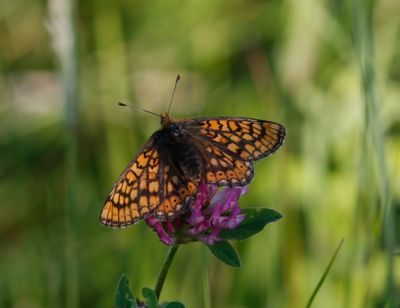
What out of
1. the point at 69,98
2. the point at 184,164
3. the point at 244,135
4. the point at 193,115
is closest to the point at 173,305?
the point at 184,164

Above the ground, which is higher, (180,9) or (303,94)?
(180,9)

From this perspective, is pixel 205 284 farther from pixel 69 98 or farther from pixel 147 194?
pixel 69 98

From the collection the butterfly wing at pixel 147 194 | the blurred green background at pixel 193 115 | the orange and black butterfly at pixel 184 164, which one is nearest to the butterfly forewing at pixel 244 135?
the orange and black butterfly at pixel 184 164

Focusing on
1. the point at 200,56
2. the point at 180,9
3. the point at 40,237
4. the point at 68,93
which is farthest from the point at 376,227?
the point at 180,9

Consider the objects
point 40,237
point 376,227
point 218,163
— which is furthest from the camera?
point 40,237

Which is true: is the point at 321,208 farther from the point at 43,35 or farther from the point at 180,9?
the point at 43,35

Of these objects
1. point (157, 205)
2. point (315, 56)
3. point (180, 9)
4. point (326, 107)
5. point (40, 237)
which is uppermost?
point (180, 9)

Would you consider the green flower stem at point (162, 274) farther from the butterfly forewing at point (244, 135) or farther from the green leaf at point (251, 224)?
the butterfly forewing at point (244, 135)

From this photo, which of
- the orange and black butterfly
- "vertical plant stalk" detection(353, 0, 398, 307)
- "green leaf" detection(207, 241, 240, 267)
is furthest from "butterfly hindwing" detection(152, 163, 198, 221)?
"vertical plant stalk" detection(353, 0, 398, 307)

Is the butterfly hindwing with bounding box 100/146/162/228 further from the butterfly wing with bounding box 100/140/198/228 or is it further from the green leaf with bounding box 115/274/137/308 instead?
the green leaf with bounding box 115/274/137/308
